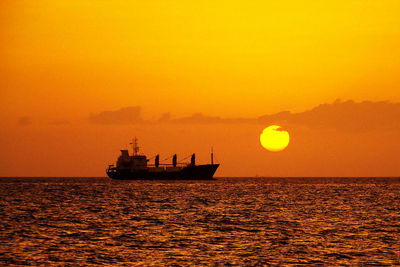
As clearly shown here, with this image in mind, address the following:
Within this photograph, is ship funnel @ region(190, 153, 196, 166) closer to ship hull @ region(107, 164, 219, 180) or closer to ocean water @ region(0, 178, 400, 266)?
ship hull @ region(107, 164, 219, 180)

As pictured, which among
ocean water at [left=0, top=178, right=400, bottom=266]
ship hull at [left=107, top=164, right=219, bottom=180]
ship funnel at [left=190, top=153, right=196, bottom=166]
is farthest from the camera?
ship funnel at [left=190, top=153, right=196, bottom=166]

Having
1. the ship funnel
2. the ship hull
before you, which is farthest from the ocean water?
the ship funnel

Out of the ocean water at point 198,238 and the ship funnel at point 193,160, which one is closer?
the ocean water at point 198,238

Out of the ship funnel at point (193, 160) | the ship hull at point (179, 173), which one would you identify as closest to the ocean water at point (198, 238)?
the ship hull at point (179, 173)

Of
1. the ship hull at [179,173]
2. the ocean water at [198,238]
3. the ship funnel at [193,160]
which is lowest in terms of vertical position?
the ocean water at [198,238]

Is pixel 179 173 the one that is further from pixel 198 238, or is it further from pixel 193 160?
pixel 198 238

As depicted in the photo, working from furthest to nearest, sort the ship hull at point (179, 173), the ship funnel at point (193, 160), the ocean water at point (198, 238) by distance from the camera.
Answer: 1. the ship funnel at point (193, 160)
2. the ship hull at point (179, 173)
3. the ocean water at point (198, 238)

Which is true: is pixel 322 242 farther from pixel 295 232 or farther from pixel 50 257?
pixel 50 257

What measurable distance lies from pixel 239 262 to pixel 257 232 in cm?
1269

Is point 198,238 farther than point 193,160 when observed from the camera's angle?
No

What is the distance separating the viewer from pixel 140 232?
40.5 metres

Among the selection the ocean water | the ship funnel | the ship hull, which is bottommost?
the ocean water

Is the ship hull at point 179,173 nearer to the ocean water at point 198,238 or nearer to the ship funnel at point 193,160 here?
the ship funnel at point 193,160

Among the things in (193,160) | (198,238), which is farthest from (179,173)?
(198,238)
